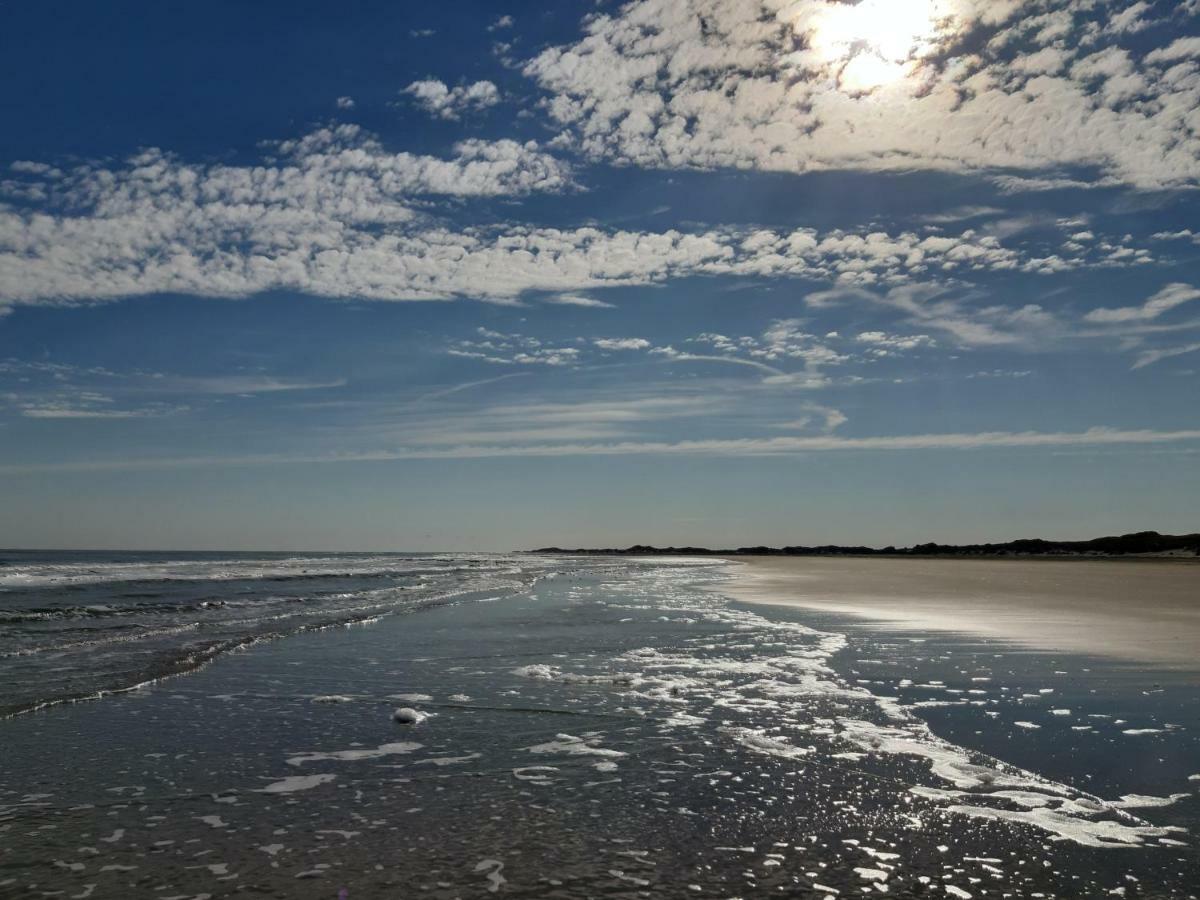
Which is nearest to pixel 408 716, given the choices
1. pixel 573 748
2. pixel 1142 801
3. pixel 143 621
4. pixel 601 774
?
pixel 573 748

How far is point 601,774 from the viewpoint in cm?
673

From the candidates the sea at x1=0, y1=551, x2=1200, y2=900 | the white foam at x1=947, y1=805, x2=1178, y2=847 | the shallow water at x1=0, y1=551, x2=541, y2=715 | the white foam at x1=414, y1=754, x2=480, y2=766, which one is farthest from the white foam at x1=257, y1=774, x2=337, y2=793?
the shallow water at x1=0, y1=551, x2=541, y2=715

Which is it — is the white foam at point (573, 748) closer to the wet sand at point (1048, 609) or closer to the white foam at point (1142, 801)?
the white foam at point (1142, 801)

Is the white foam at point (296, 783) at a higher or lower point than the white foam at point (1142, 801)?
lower

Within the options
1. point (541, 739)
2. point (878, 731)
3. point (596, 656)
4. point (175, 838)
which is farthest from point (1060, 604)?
point (175, 838)

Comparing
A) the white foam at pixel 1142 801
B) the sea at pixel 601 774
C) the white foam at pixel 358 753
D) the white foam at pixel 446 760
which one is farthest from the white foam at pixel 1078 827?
the white foam at pixel 358 753

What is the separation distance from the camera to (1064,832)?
17.2 ft

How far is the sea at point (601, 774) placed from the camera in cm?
471

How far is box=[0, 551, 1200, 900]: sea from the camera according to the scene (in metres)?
4.71

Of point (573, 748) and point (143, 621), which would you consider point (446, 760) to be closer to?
point (573, 748)

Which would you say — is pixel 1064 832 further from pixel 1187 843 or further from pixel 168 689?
pixel 168 689

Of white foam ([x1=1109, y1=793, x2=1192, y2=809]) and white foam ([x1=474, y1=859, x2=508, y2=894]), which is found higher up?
white foam ([x1=1109, y1=793, x2=1192, y2=809])

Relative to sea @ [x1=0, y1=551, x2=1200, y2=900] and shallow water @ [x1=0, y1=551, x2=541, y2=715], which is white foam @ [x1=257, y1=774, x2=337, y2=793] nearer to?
sea @ [x1=0, y1=551, x2=1200, y2=900]

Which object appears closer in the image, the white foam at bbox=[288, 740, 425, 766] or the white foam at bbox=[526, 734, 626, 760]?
the white foam at bbox=[288, 740, 425, 766]
